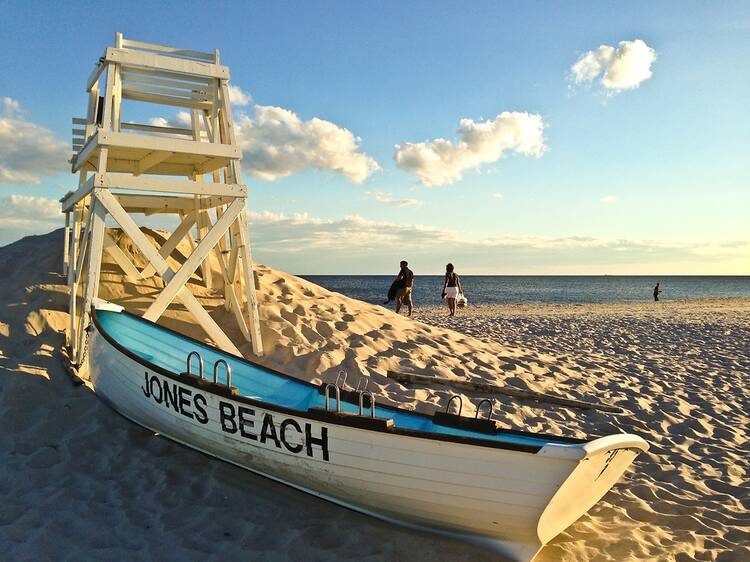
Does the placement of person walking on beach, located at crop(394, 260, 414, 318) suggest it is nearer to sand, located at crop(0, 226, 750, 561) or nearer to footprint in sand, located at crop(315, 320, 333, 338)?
sand, located at crop(0, 226, 750, 561)

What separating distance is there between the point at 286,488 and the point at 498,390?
3.80 meters

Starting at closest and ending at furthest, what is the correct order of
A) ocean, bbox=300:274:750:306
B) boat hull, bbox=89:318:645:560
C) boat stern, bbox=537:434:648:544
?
boat stern, bbox=537:434:648:544, boat hull, bbox=89:318:645:560, ocean, bbox=300:274:750:306

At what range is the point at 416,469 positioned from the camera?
3846 millimetres

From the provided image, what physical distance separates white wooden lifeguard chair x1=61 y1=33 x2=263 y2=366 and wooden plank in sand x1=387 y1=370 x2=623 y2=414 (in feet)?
7.18

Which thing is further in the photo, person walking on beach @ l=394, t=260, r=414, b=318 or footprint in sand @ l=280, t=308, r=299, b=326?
person walking on beach @ l=394, t=260, r=414, b=318

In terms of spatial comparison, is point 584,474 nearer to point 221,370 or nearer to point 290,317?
point 221,370

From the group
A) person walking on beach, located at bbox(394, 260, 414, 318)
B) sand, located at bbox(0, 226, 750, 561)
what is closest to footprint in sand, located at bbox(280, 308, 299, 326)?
sand, located at bbox(0, 226, 750, 561)

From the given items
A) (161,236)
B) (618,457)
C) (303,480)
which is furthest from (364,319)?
(618,457)

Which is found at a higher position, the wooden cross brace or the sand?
the wooden cross brace

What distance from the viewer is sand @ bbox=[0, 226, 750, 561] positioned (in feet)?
13.7

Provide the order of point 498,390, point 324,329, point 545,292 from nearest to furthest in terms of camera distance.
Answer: point 498,390 → point 324,329 → point 545,292

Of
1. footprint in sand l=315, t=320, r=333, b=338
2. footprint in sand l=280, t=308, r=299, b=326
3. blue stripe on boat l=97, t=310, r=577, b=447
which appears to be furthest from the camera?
footprint in sand l=280, t=308, r=299, b=326

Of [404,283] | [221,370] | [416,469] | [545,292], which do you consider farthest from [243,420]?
[545,292]

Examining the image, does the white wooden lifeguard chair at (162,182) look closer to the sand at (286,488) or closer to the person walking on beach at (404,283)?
the sand at (286,488)
